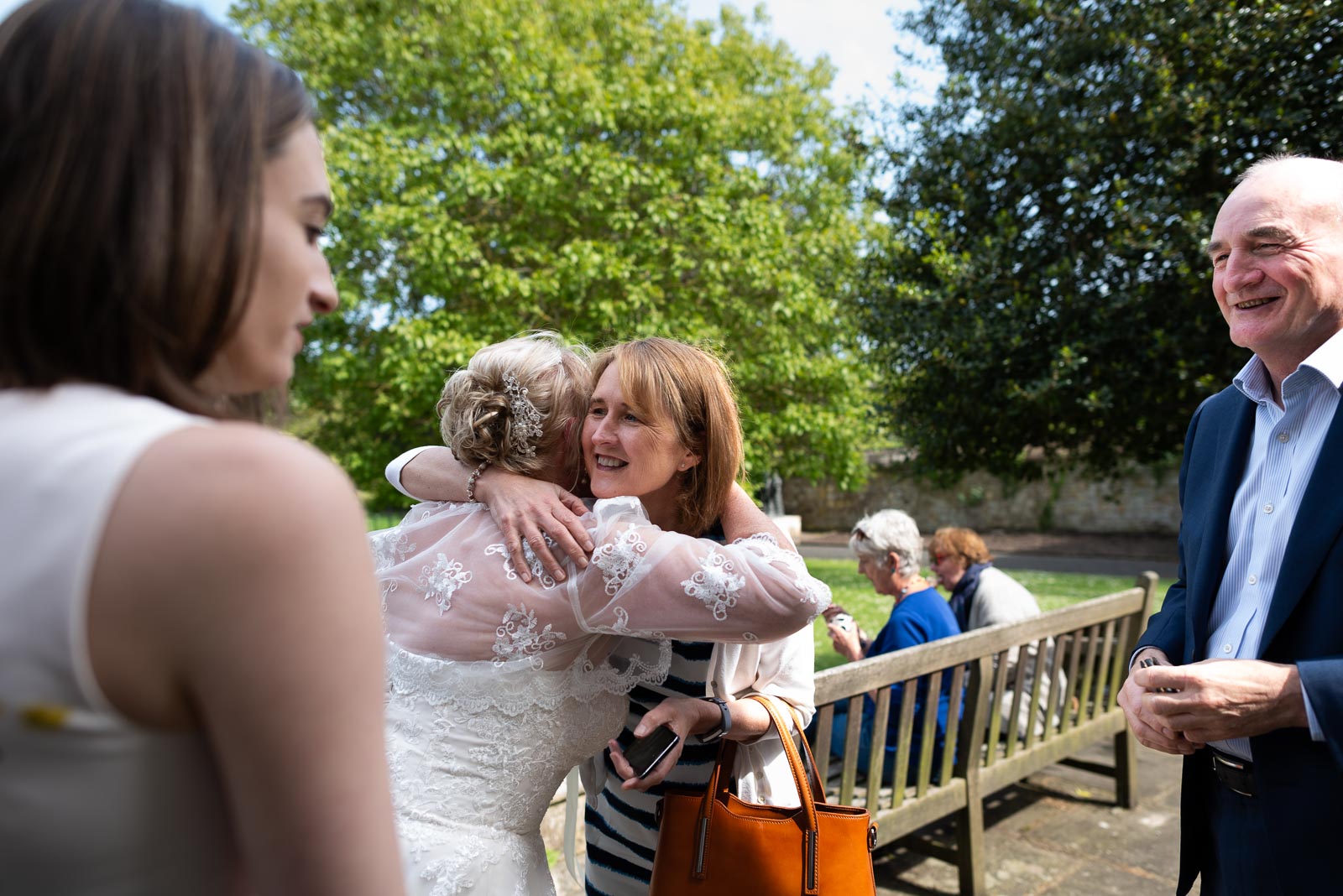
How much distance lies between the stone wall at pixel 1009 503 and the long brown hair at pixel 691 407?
68.8 feet

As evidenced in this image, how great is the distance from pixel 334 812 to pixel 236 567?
0.67 ft

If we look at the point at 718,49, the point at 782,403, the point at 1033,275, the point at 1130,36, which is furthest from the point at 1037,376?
the point at 718,49

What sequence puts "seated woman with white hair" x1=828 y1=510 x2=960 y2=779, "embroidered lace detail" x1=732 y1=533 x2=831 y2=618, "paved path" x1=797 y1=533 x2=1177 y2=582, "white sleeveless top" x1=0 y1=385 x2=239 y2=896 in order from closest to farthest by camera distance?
"white sleeveless top" x1=0 y1=385 x2=239 y2=896, "embroidered lace detail" x1=732 y1=533 x2=831 y2=618, "seated woman with white hair" x1=828 y1=510 x2=960 y2=779, "paved path" x1=797 y1=533 x2=1177 y2=582

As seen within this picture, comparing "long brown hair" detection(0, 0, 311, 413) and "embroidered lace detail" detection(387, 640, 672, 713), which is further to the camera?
"embroidered lace detail" detection(387, 640, 672, 713)

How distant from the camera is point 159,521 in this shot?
24.3 inches

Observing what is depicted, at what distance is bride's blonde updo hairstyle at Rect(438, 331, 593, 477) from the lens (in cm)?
200

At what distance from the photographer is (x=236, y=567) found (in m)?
0.62

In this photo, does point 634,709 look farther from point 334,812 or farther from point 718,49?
point 718,49

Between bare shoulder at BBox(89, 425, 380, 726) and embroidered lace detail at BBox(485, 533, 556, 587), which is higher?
bare shoulder at BBox(89, 425, 380, 726)

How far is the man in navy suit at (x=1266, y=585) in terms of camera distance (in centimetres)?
197

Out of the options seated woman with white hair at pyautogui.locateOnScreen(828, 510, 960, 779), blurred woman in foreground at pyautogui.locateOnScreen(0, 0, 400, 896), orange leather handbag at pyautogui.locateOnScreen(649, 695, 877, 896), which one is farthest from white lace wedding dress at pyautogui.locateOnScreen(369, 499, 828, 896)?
seated woman with white hair at pyautogui.locateOnScreen(828, 510, 960, 779)

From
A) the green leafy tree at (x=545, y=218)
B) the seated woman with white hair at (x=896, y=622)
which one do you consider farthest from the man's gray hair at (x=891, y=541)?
the green leafy tree at (x=545, y=218)

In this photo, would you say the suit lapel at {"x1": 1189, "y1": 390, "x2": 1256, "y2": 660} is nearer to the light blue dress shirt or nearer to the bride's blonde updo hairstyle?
the light blue dress shirt

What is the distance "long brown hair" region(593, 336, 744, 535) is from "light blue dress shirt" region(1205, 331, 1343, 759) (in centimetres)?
129
